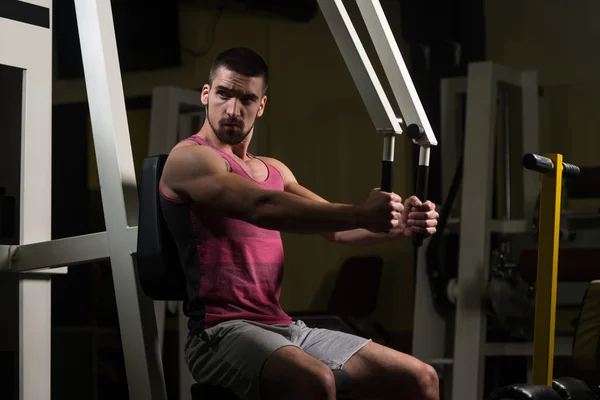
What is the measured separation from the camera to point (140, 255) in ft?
6.91

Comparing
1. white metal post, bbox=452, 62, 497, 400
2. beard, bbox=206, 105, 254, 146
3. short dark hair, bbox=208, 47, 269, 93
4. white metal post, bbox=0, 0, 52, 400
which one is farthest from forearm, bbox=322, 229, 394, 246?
white metal post, bbox=452, 62, 497, 400

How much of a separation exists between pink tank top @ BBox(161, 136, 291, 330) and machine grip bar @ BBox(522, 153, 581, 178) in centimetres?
67

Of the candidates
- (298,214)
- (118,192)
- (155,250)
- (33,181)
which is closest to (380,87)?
(298,214)

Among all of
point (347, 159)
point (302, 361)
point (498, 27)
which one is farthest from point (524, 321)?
point (302, 361)

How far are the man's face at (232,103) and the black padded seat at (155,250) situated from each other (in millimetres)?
177

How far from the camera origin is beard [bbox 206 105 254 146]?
2172 mm

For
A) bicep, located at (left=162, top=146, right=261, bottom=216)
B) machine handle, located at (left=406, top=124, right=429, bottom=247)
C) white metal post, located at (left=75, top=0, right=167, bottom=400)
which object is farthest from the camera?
white metal post, located at (left=75, top=0, right=167, bottom=400)

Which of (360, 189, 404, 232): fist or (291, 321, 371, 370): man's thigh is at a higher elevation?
(360, 189, 404, 232): fist

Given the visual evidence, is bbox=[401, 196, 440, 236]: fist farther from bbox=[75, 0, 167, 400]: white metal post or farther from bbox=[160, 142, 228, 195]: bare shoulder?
bbox=[75, 0, 167, 400]: white metal post

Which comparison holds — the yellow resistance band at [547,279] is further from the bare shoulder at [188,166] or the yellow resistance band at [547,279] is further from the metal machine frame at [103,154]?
the bare shoulder at [188,166]

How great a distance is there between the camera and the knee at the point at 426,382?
211cm

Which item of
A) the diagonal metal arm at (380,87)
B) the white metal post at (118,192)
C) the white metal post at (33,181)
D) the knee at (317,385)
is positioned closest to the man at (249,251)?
the knee at (317,385)

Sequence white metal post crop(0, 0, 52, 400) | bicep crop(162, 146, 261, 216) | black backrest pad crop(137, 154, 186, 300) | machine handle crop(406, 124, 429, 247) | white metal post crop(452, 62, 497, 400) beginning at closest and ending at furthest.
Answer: machine handle crop(406, 124, 429, 247), bicep crop(162, 146, 261, 216), black backrest pad crop(137, 154, 186, 300), white metal post crop(0, 0, 52, 400), white metal post crop(452, 62, 497, 400)

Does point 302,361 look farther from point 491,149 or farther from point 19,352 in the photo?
point 491,149
